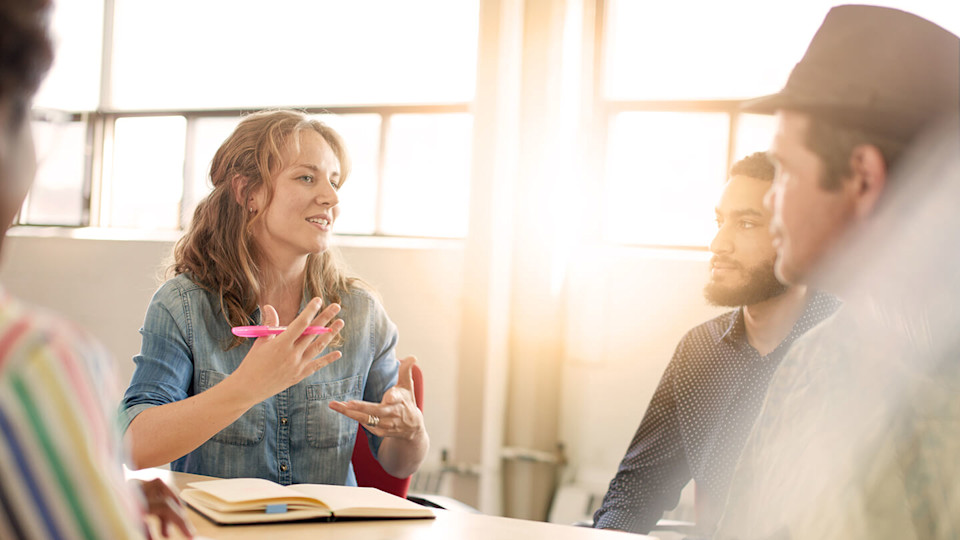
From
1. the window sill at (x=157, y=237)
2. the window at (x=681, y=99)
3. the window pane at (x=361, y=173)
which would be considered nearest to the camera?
the window at (x=681, y=99)

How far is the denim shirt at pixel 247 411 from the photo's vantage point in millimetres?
1587

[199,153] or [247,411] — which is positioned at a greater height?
[199,153]

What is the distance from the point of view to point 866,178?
0.89 m

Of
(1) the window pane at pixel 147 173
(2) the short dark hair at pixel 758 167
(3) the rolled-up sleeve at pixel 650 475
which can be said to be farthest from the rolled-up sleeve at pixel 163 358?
(1) the window pane at pixel 147 173

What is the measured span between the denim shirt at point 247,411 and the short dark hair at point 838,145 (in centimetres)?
116

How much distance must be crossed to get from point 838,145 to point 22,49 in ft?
2.69

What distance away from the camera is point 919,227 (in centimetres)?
88

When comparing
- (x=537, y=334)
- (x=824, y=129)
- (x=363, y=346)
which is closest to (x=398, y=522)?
(x=363, y=346)

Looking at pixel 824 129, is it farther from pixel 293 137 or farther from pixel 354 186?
pixel 354 186

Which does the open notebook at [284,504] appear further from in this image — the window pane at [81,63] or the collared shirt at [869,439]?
the window pane at [81,63]

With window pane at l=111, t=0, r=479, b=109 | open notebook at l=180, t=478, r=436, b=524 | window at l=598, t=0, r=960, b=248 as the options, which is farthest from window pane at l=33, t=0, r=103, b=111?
open notebook at l=180, t=478, r=436, b=524

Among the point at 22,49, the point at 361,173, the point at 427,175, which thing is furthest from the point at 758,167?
the point at 361,173

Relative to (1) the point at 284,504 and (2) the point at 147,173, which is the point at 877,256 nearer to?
(1) the point at 284,504

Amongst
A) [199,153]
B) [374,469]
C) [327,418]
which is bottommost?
[374,469]
